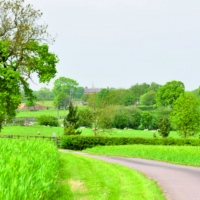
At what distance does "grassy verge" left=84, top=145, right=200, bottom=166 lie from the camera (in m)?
28.8

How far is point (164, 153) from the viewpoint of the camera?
3219 centimetres

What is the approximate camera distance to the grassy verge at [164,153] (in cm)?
2882

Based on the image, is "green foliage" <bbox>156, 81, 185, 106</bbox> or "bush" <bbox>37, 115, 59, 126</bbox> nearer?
"bush" <bbox>37, 115, 59, 126</bbox>

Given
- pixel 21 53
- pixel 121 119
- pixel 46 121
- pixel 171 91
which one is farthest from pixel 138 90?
pixel 21 53

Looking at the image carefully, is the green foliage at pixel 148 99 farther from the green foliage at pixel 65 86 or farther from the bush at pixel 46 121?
the bush at pixel 46 121

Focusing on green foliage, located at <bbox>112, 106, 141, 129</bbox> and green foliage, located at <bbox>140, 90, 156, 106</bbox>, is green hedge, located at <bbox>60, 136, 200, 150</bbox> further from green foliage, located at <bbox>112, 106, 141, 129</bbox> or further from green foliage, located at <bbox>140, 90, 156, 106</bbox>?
green foliage, located at <bbox>140, 90, 156, 106</bbox>

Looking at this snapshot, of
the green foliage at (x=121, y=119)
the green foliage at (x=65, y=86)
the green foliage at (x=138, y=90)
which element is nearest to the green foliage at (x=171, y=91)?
the green foliage at (x=121, y=119)

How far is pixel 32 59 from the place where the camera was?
48188 millimetres

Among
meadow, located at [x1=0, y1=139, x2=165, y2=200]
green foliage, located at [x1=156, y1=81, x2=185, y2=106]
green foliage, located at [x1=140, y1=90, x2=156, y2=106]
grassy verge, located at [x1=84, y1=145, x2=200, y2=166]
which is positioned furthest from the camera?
green foliage, located at [x1=140, y1=90, x2=156, y2=106]

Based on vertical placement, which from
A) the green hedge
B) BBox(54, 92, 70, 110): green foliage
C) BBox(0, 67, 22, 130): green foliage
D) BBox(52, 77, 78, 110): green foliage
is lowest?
the green hedge

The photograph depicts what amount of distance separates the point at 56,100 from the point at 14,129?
6839 cm

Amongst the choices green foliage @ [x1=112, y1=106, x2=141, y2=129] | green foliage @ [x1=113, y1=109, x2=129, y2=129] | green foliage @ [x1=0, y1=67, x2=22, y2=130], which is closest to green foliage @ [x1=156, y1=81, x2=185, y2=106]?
green foliage @ [x1=112, y1=106, x2=141, y2=129]

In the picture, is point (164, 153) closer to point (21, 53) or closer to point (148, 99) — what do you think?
point (21, 53)

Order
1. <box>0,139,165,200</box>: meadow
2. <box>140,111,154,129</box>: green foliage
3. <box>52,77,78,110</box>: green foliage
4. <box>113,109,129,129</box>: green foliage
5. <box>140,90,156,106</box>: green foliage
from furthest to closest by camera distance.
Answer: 1. <box>52,77,78,110</box>: green foliage
2. <box>140,90,156,106</box>: green foliage
3. <box>140,111,154,129</box>: green foliage
4. <box>113,109,129,129</box>: green foliage
5. <box>0,139,165,200</box>: meadow
